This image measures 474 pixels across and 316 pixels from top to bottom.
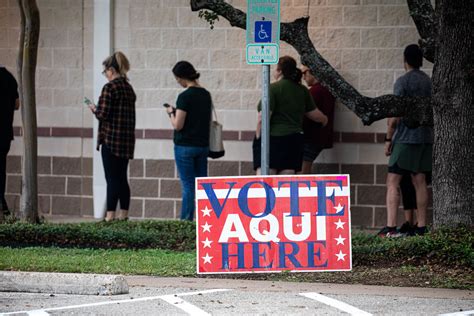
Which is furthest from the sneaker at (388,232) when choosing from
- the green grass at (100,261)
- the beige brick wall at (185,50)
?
the green grass at (100,261)

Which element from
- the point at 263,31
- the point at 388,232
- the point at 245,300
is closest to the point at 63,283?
the point at 245,300

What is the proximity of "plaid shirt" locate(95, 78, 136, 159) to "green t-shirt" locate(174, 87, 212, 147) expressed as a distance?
0.56m

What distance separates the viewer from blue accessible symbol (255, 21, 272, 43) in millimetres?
10828

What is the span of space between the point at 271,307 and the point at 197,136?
5668mm

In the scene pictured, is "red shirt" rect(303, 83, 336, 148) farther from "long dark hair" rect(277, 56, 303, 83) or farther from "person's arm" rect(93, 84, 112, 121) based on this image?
"person's arm" rect(93, 84, 112, 121)

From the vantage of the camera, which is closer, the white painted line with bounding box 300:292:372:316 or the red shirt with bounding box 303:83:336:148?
the white painted line with bounding box 300:292:372:316

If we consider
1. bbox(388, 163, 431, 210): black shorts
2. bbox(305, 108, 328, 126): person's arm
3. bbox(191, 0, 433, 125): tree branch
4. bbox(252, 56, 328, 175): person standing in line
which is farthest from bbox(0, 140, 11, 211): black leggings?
bbox(388, 163, 431, 210): black shorts

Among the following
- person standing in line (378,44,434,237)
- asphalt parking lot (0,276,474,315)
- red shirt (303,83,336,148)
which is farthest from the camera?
red shirt (303,83,336,148)

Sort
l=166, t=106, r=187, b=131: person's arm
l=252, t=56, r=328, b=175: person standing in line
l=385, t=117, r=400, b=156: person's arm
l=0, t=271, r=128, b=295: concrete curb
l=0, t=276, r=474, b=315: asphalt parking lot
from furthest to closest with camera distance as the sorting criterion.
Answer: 1. l=166, t=106, r=187, b=131: person's arm
2. l=252, t=56, r=328, b=175: person standing in line
3. l=385, t=117, r=400, b=156: person's arm
4. l=0, t=271, r=128, b=295: concrete curb
5. l=0, t=276, r=474, b=315: asphalt parking lot

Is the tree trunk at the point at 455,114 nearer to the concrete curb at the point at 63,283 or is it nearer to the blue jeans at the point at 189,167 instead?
the concrete curb at the point at 63,283

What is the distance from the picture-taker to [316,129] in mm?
14633

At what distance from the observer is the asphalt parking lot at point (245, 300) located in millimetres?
8609

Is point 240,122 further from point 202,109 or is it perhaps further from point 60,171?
point 60,171

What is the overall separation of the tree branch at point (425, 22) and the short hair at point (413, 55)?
118 centimetres
